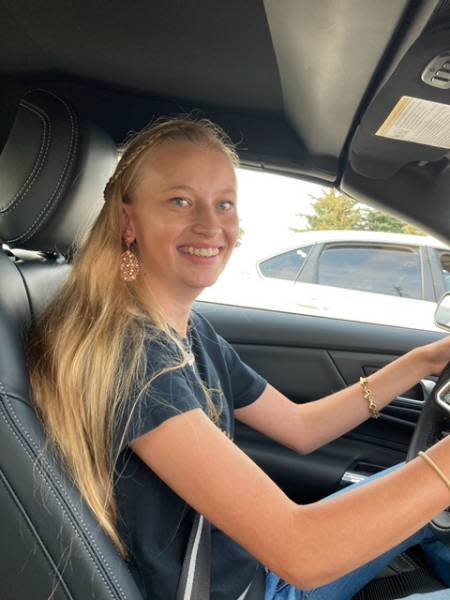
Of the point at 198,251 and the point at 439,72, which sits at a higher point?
the point at 439,72

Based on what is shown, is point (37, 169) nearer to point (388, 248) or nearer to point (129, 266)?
point (129, 266)

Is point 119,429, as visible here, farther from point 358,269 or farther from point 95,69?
point 358,269

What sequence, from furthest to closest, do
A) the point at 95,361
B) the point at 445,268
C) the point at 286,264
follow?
the point at 286,264 → the point at 445,268 → the point at 95,361

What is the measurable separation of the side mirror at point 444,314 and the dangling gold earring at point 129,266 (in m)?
0.87

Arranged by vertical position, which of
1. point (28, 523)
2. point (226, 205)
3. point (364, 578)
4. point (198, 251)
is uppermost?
point (226, 205)

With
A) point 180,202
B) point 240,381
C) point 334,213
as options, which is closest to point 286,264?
point 334,213

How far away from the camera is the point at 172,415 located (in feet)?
3.20

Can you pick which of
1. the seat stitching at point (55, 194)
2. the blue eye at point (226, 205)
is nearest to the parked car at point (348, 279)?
the blue eye at point (226, 205)

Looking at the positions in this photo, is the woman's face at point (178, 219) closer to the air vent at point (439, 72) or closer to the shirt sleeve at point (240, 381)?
the shirt sleeve at point (240, 381)

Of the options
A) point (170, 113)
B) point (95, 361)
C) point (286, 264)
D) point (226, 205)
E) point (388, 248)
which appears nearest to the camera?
point (95, 361)

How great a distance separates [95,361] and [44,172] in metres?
0.45

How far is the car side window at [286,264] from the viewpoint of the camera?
3.23 m

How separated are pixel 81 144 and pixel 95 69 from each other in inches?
12.1

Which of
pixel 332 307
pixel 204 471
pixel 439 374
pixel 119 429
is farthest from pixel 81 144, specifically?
pixel 332 307
